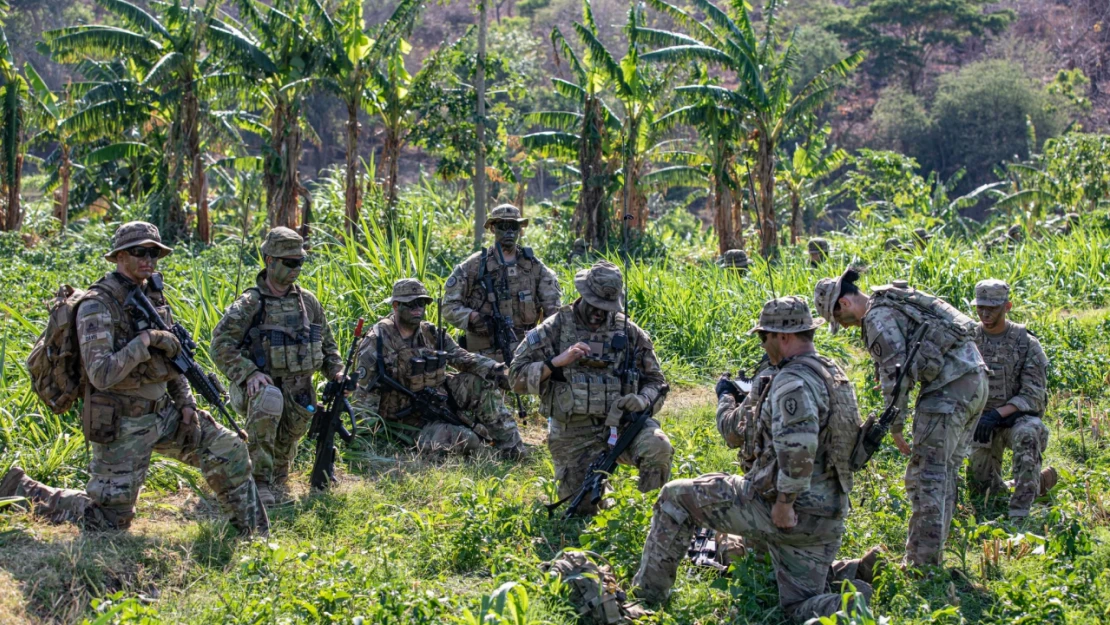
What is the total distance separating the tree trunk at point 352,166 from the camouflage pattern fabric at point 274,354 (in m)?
10.9

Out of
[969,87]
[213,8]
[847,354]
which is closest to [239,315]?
[847,354]

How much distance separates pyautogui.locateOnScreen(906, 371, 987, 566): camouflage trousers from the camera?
5926mm

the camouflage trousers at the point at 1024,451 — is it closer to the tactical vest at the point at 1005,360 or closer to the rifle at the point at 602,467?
the tactical vest at the point at 1005,360

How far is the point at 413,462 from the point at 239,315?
5.80 ft

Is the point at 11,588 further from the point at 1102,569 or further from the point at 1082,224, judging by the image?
the point at 1082,224

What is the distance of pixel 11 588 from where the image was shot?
5391 millimetres

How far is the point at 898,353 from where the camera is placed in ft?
19.2

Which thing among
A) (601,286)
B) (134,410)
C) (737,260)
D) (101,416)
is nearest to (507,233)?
(601,286)

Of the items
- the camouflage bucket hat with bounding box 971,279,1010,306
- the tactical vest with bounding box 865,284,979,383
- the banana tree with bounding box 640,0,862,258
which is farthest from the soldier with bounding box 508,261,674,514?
the banana tree with bounding box 640,0,862,258

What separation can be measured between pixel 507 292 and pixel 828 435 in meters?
4.29

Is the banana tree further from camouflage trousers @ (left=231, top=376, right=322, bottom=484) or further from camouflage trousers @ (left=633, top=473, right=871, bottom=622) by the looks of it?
camouflage trousers @ (left=633, top=473, right=871, bottom=622)

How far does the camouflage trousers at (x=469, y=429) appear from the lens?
27.3 feet

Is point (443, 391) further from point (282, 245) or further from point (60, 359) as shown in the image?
point (60, 359)

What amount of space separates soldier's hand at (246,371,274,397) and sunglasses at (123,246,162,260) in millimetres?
1184
